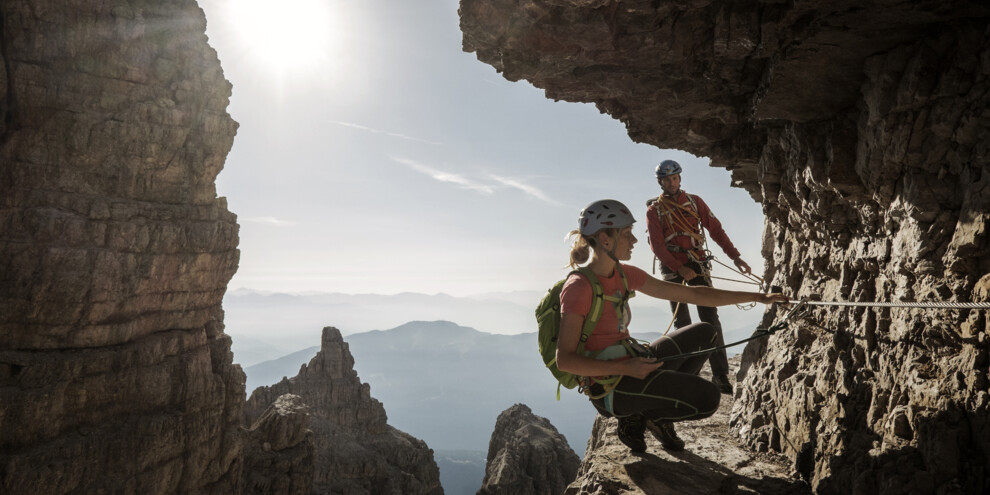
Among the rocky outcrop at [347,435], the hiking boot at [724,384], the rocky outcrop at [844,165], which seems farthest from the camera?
the rocky outcrop at [347,435]

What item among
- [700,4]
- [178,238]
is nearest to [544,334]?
[700,4]

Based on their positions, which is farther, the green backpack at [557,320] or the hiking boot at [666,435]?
the hiking boot at [666,435]

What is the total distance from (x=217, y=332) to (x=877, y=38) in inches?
1929

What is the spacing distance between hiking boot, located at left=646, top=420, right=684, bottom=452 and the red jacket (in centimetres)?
324

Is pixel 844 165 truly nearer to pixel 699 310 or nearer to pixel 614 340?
pixel 699 310

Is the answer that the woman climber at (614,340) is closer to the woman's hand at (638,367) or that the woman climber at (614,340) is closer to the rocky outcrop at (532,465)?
the woman's hand at (638,367)

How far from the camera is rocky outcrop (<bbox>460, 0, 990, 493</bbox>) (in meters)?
4.18

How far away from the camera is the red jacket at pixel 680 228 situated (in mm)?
8781

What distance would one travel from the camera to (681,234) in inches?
344

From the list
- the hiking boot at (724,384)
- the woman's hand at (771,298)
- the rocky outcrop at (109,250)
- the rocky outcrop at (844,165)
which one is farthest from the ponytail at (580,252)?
the rocky outcrop at (109,250)

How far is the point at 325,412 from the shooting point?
73.2 m

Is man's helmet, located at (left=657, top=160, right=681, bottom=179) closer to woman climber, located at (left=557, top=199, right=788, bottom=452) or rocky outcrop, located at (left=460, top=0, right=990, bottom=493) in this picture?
rocky outcrop, located at (left=460, top=0, right=990, bottom=493)

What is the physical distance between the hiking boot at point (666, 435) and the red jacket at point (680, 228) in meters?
3.24

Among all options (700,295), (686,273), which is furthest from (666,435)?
(686,273)
